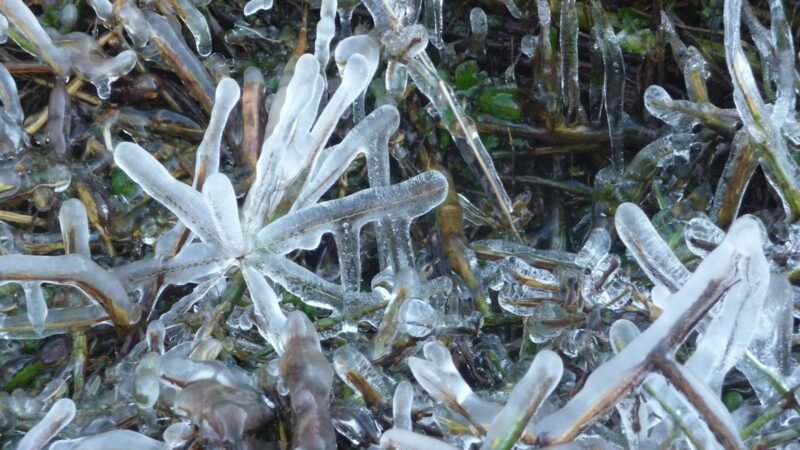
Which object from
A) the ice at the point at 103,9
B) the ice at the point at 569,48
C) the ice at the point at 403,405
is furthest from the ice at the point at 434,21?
the ice at the point at 403,405

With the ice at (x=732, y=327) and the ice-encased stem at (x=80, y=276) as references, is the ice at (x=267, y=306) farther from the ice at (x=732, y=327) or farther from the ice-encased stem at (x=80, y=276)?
the ice at (x=732, y=327)

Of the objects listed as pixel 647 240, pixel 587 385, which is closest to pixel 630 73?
pixel 647 240

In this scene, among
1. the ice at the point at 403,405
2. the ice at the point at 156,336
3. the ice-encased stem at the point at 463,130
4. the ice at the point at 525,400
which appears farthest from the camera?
the ice-encased stem at the point at 463,130

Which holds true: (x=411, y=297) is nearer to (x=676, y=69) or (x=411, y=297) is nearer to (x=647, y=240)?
(x=647, y=240)

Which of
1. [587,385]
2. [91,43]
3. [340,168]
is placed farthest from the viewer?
[91,43]

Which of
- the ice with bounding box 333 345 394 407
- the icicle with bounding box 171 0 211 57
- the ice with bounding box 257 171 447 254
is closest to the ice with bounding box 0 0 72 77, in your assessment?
the icicle with bounding box 171 0 211 57
